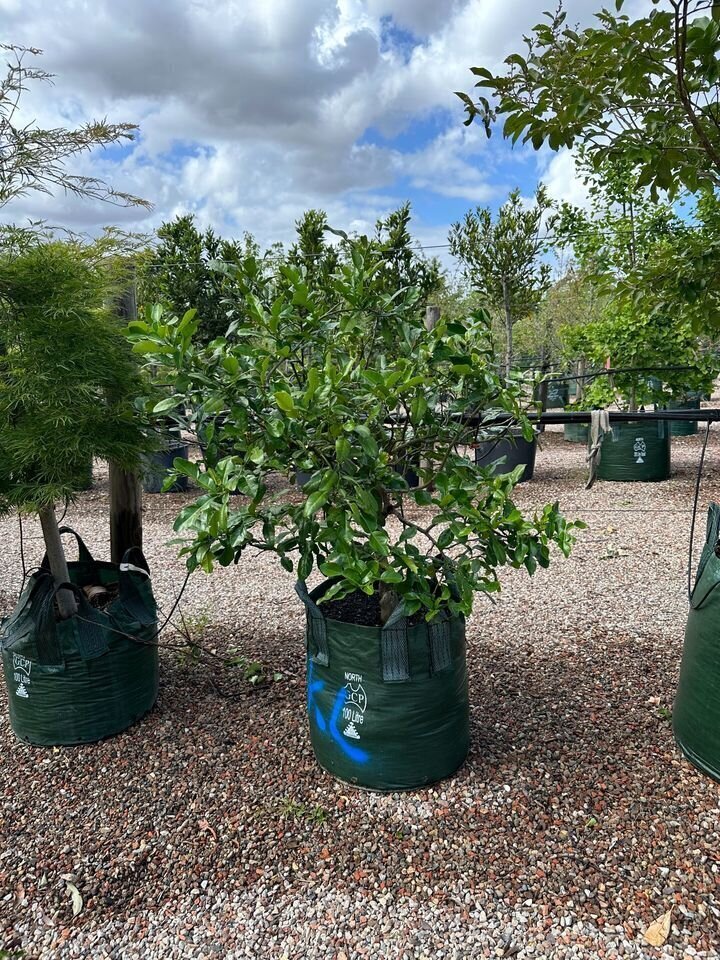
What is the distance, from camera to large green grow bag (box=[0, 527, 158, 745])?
2.32 metres

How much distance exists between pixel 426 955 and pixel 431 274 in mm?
12897

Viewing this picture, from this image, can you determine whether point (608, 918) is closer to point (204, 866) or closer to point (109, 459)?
point (204, 866)

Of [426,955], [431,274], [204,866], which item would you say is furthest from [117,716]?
[431,274]

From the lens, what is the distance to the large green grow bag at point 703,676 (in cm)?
208

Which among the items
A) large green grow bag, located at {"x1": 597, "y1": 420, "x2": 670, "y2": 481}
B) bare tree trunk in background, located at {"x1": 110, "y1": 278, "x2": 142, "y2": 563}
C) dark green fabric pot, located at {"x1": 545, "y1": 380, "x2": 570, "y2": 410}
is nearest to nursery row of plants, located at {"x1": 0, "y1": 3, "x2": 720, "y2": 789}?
bare tree trunk in background, located at {"x1": 110, "y1": 278, "x2": 142, "y2": 563}

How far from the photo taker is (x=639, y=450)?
23.2 ft

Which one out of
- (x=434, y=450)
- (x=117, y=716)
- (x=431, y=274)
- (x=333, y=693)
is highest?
(x=431, y=274)

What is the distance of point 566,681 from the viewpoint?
279 centimetres

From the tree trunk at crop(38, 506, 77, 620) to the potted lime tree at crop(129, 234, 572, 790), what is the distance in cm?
80

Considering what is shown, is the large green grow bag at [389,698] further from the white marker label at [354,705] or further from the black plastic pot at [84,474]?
the black plastic pot at [84,474]

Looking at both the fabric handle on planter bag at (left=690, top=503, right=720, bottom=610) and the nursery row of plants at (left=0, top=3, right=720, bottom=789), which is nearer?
the nursery row of plants at (left=0, top=3, right=720, bottom=789)

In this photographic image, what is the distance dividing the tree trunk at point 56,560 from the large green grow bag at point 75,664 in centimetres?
5

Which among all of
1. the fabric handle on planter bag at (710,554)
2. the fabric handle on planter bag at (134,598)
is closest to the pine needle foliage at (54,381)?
the fabric handle on planter bag at (134,598)

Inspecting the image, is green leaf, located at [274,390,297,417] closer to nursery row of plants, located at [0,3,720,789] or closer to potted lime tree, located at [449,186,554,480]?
nursery row of plants, located at [0,3,720,789]
